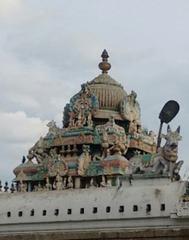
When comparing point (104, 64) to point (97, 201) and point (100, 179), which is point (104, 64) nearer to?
point (100, 179)

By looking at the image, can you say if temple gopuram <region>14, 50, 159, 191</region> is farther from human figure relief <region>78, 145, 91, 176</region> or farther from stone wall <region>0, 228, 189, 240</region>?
stone wall <region>0, 228, 189, 240</region>

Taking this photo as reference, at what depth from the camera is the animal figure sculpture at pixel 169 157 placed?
41.3m

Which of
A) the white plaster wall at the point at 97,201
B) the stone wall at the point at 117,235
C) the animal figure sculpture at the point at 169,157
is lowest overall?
the stone wall at the point at 117,235

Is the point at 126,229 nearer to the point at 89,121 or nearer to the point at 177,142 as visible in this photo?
the point at 177,142

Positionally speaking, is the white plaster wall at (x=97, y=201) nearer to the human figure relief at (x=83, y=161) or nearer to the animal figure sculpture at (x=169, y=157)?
the animal figure sculpture at (x=169, y=157)

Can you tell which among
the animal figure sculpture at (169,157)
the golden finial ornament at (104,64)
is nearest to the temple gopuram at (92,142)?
the golden finial ornament at (104,64)

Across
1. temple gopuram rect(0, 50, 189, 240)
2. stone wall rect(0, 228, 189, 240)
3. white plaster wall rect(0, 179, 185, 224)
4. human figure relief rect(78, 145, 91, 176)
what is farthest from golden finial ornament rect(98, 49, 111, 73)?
stone wall rect(0, 228, 189, 240)

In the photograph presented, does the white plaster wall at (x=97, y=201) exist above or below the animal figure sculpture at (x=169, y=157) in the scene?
below

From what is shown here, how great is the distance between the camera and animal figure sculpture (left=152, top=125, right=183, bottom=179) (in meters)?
41.3

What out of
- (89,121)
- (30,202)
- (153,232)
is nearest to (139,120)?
(89,121)

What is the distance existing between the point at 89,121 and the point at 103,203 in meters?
18.0

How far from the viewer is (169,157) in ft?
136

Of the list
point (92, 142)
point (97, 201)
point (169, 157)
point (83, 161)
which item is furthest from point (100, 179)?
point (169, 157)

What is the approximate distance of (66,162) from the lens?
185 feet
